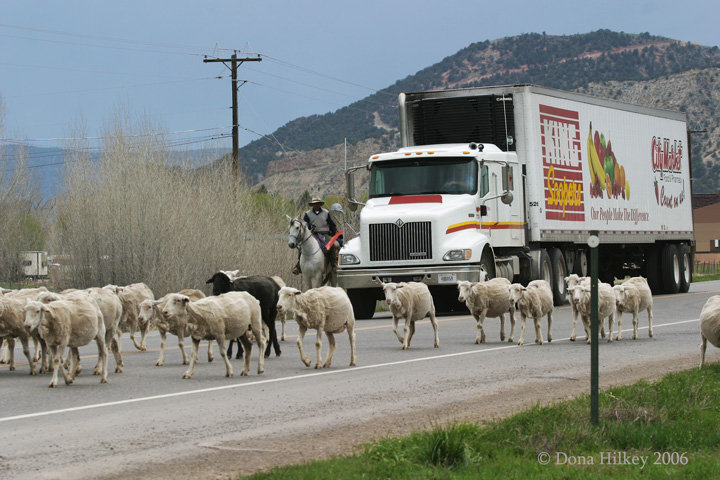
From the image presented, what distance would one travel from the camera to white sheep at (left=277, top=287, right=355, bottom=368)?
14.2 metres

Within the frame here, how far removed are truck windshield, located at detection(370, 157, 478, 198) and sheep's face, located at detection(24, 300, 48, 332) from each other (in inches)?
534

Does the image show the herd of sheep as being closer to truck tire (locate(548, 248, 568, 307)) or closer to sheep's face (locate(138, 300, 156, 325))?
sheep's face (locate(138, 300, 156, 325))

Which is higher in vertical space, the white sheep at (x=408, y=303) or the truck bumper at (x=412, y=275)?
the truck bumper at (x=412, y=275)

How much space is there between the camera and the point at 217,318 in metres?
13.5

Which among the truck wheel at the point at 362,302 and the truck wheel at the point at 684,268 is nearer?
the truck wheel at the point at 362,302

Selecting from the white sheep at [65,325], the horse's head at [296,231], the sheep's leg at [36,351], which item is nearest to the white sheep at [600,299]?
the white sheep at [65,325]

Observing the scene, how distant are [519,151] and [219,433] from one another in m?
18.8

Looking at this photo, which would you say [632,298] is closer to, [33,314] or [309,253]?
[309,253]

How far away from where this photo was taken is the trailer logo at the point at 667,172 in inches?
1324

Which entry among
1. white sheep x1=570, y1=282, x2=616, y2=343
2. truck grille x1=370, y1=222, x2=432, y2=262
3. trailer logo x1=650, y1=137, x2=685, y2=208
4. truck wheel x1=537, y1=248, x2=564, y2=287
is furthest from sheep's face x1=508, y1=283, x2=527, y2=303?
trailer logo x1=650, y1=137, x2=685, y2=208

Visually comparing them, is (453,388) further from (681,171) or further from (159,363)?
(681,171)

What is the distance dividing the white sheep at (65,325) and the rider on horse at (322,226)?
38.6 feet

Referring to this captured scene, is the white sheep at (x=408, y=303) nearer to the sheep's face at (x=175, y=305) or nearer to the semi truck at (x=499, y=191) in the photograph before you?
the sheep's face at (x=175, y=305)

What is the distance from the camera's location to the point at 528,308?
17.5 meters
